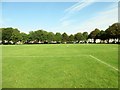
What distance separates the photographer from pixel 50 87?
875 centimetres

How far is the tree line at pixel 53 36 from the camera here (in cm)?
11719

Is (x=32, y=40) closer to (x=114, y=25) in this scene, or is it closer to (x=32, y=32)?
(x=32, y=32)

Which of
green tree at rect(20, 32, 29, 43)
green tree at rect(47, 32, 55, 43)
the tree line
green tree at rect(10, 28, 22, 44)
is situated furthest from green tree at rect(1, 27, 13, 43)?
green tree at rect(47, 32, 55, 43)

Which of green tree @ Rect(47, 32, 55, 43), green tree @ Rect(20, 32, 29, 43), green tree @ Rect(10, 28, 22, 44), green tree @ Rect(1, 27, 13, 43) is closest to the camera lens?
green tree @ Rect(1, 27, 13, 43)

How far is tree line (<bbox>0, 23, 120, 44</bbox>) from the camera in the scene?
117188 millimetres

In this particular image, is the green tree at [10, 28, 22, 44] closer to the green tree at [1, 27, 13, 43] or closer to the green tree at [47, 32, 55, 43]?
the green tree at [1, 27, 13, 43]

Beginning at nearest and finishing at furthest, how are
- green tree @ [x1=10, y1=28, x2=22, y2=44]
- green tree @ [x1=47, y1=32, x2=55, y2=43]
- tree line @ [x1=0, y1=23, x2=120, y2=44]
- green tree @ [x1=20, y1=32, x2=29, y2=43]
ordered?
tree line @ [x1=0, y1=23, x2=120, y2=44] < green tree @ [x1=10, y1=28, x2=22, y2=44] < green tree @ [x1=20, y1=32, x2=29, y2=43] < green tree @ [x1=47, y1=32, x2=55, y2=43]

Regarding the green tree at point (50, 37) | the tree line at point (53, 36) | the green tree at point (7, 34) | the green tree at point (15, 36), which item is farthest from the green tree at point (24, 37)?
the green tree at point (50, 37)

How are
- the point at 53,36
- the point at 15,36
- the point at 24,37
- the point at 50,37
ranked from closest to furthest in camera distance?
the point at 15,36 → the point at 24,37 → the point at 50,37 → the point at 53,36

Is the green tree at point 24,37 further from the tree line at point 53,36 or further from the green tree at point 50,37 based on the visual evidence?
the green tree at point 50,37

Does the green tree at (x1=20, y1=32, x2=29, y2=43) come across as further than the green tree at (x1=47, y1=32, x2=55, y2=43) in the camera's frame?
No

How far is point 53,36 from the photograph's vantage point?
521ft

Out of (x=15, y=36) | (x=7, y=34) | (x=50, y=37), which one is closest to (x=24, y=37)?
(x=15, y=36)

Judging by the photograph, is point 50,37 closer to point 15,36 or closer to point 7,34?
point 15,36
